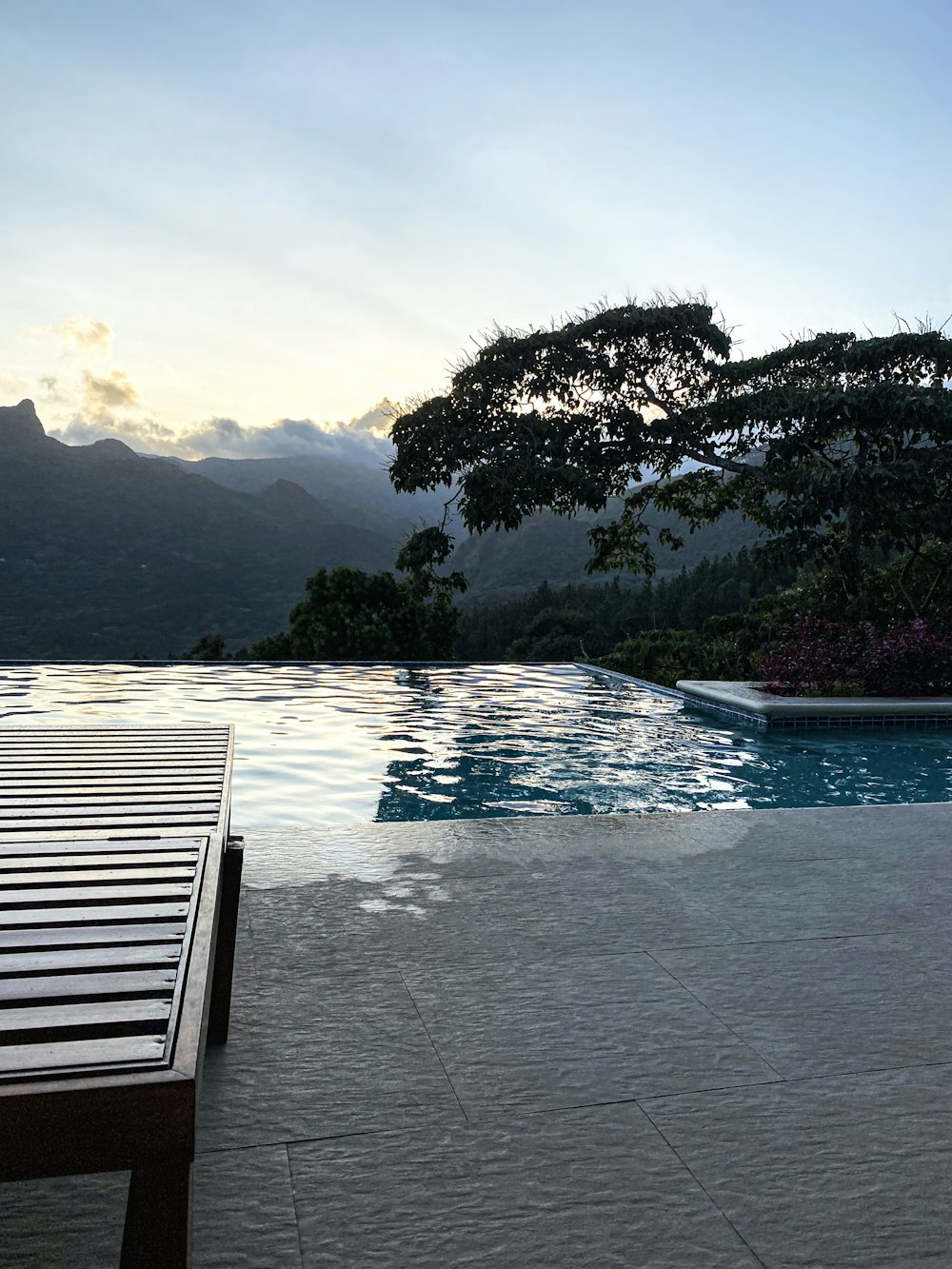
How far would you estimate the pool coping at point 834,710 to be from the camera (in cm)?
980

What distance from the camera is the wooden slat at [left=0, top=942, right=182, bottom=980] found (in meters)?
1.52

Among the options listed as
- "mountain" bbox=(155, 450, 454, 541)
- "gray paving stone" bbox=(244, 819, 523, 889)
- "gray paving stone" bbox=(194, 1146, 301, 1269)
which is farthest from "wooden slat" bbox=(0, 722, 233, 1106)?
"mountain" bbox=(155, 450, 454, 541)

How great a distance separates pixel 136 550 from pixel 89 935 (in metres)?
66.5

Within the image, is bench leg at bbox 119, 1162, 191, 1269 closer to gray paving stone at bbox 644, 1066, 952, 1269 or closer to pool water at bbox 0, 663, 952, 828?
gray paving stone at bbox 644, 1066, 952, 1269

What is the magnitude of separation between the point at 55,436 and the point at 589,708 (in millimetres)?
73098

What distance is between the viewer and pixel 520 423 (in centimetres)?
1494

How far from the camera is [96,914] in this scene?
69.4 inches

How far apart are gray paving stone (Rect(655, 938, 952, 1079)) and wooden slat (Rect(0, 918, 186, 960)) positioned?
1436 millimetres

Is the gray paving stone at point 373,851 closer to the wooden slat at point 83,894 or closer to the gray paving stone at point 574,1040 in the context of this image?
the gray paving stone at point 574,1040

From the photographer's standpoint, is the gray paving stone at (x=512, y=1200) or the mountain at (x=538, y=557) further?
the mountain at (x=538, y=557)

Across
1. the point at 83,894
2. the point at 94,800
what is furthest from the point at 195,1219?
the point at 94,800

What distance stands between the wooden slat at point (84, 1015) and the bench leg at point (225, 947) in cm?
88

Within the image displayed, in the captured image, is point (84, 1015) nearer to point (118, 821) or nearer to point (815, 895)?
point (118, 821)

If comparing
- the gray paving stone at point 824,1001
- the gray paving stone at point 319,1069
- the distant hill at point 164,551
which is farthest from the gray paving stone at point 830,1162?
the distant hill at point 164,551
